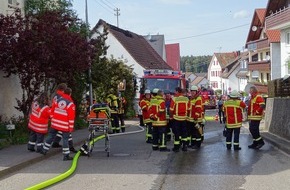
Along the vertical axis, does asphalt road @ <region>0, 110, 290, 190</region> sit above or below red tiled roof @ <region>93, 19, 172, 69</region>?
below

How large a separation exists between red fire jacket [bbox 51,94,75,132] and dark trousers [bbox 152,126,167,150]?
2920 millimetres

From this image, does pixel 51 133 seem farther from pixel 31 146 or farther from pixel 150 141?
pixel 150 141

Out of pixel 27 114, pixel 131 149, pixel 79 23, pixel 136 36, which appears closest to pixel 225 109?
pixel 131 149

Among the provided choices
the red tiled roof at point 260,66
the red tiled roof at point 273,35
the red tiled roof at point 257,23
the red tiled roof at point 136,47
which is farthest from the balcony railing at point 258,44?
the red tiled roof at point 136,47

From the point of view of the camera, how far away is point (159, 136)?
14016 millimetres

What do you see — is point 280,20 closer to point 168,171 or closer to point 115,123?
point 115,123

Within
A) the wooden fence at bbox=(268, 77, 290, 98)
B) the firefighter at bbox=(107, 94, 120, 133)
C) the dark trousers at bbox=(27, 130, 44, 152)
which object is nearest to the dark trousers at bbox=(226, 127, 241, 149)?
the wooden fence at bbox=(268, 77, 290, 98)

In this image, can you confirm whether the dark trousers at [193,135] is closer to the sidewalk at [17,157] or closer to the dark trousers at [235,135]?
the dark trousers at [235,135]

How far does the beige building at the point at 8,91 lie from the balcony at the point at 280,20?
22.1 metres

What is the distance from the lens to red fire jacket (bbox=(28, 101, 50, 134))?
12797mm

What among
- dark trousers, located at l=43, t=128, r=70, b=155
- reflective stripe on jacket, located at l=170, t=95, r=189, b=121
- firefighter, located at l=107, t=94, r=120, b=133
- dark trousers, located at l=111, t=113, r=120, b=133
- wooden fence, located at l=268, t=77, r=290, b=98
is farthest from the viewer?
dark trousers, located at l=111, t=113, r=120, b=133

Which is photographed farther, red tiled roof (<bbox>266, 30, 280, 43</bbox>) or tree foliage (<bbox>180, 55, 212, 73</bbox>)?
tree foliage (<bbox>180, 55, 212, 73</bbox>)

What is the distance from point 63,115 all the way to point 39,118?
1.34 m

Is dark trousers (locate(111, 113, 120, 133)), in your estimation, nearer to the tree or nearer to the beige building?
the tree
